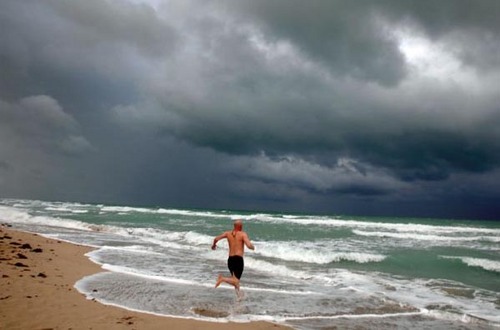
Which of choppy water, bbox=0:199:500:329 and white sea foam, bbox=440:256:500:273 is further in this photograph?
white sea foam, bbox=440:256:500:273

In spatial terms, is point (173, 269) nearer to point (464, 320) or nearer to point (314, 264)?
point (314, 264)

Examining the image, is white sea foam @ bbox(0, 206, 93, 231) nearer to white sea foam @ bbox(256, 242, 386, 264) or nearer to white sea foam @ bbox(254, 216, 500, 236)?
white sea foam @ bbox(256, 242, 386, 264)

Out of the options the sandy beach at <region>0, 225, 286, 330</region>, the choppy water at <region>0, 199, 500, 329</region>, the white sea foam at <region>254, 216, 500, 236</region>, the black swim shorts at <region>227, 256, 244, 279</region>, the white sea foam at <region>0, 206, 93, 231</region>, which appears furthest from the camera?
the white sea foam at <region>254, 216, 500, 236</region>

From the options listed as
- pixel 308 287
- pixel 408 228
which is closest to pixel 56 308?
pixel 308 287

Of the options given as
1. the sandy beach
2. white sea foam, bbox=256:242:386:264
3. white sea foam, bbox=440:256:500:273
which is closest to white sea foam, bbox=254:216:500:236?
white sea foam, bbox=440:256:500:273

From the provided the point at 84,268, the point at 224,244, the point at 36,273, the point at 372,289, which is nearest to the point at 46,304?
the point at 36,273

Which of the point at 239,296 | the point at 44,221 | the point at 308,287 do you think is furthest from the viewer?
the point at 44,221

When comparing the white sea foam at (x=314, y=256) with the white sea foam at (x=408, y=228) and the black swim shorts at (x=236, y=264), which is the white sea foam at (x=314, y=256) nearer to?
the black swim shorts at (x=236, y=264)

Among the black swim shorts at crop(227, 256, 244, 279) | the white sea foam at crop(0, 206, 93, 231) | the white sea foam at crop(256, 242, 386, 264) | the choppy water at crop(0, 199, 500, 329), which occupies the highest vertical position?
the black swim shorts at crop(227, 256, 244, 279)

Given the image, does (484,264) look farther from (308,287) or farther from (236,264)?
(236,264)

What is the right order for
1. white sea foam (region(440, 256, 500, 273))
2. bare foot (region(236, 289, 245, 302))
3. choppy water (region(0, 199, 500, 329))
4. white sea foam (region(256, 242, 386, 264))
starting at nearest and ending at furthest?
choppy water (region(0, 199, 500, 329))
bare foot (region(236, 289, 245, 302))
white sea foam (region(440, 256, 500, 273))
white sea foam (region(256, 242, 386, 264))

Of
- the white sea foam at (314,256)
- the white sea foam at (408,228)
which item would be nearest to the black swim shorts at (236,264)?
the white sea foam at (314,256)

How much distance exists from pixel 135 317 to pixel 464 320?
6887 mm

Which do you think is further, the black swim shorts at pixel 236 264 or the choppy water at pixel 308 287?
the black swim shorts at pixel 236 264
